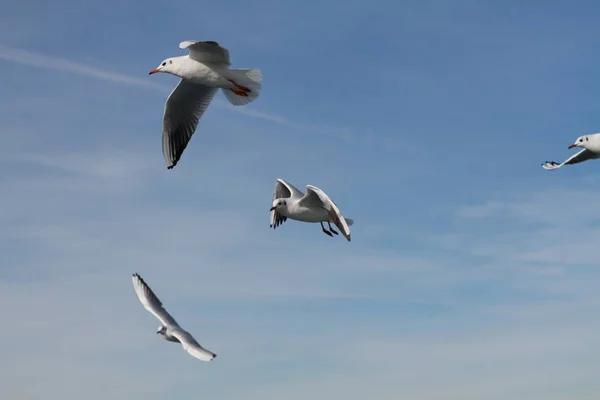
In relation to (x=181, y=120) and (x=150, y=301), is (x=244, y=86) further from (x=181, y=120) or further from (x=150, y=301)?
(x=150, y=301)

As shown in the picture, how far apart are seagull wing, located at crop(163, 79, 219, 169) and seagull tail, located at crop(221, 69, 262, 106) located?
1.39 meters

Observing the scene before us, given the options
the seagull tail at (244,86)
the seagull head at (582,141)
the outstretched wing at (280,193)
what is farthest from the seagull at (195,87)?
the seagull head at (582,141)

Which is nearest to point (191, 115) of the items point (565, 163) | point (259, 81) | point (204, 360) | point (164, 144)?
point (164, 144)

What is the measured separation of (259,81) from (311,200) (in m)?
3.45

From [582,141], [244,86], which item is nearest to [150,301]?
[244,86]

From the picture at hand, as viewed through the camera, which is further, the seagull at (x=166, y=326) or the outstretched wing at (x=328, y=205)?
the seagull at (x=166, y=326)

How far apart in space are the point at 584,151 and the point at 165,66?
12037mm

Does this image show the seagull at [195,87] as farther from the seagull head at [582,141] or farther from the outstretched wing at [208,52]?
the seagull head at [582,141]

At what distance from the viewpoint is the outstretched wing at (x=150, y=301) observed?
620 inches

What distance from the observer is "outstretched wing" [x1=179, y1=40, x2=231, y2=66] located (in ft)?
49.3

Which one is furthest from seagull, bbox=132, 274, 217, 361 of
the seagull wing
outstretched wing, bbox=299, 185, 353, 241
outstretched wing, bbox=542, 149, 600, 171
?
outstretched wing, bbox=542, 149, 600, 171

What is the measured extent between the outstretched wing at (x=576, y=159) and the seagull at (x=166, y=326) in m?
12.1

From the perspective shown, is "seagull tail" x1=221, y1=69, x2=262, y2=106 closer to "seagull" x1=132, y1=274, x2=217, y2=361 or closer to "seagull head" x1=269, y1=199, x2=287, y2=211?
"seagull head" x1=269, y1=199, x2=287, y2=211

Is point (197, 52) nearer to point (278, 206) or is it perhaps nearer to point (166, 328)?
point (278, 206)
